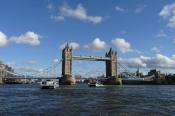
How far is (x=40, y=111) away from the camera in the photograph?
35.9m

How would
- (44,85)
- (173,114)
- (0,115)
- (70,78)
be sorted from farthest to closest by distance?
1. (70,78)
2. (44,85)
3. (173,114)
4. (0,115)

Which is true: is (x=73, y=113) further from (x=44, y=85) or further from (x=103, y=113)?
(x=44, y=85)

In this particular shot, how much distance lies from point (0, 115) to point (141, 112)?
13.7 metres

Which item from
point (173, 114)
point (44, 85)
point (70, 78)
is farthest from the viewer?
point (70, 78)

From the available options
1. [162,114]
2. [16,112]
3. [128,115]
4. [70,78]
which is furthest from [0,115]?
[70,78]

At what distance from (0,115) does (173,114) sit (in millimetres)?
16207

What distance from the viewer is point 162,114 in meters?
34.8

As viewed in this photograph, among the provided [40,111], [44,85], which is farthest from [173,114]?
[44,85]

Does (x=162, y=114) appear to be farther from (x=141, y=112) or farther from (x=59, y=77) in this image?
(x=59, y=77)

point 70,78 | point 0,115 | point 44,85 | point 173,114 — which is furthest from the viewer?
point 70,78

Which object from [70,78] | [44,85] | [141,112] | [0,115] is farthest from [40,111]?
[70,78]

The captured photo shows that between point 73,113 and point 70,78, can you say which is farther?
point 70,78

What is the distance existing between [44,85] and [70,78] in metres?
→ 82.5

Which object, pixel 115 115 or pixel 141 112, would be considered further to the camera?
pixel 141 112
